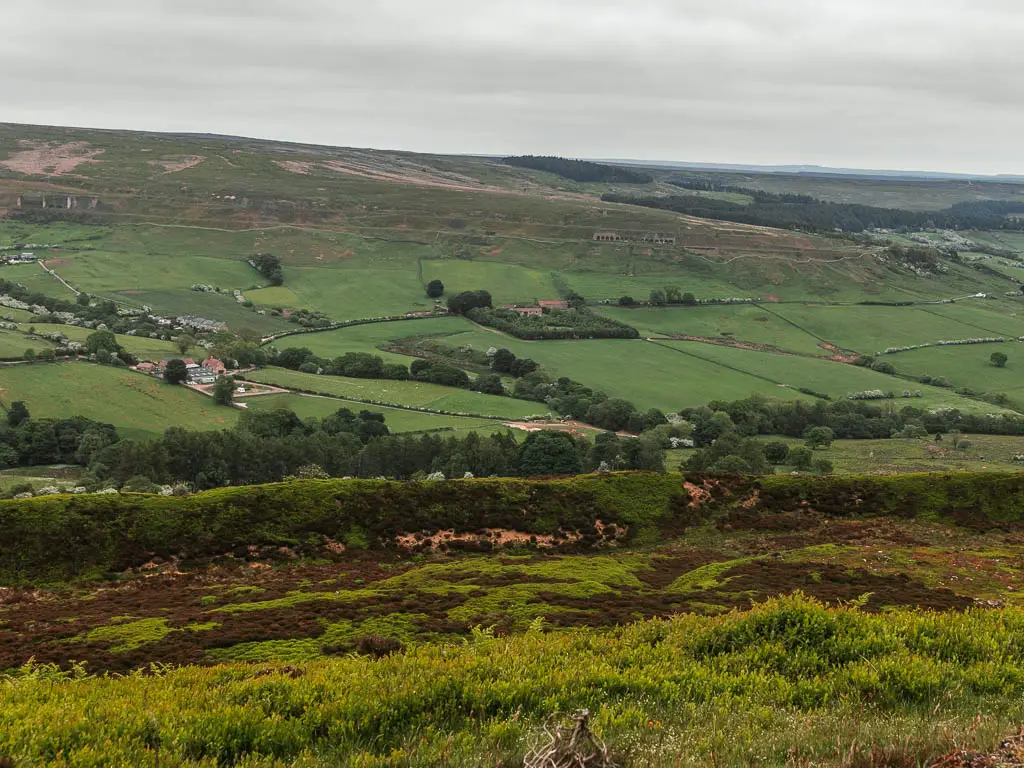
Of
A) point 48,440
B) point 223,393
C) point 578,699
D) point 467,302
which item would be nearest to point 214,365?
point 223,393

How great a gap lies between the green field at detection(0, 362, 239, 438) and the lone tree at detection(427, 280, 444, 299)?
78107 millimetres

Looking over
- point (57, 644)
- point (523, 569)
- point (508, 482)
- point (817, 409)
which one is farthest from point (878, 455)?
point (57, 644)

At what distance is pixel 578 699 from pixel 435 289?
6343 inches

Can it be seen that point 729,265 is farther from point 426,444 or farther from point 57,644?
point 57,644

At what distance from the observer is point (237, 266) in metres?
181

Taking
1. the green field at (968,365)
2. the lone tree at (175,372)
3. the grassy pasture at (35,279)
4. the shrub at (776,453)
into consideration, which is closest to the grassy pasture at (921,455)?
the shrub at (776,453)

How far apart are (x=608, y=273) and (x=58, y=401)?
13429cm

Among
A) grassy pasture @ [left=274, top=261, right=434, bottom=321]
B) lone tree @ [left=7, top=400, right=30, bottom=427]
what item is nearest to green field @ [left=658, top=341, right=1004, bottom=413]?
grassy pasture @ [left=274, top=261, right=434, bottom=321]

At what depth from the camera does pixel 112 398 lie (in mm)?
90938

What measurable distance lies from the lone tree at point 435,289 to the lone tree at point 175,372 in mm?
75432

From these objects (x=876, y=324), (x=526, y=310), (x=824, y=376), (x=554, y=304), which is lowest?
(x=824, y=376)

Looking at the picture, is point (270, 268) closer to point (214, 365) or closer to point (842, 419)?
point (214, 365)

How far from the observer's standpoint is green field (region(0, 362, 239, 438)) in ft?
282

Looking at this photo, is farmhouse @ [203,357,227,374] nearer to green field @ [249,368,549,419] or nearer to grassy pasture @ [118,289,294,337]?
green field @ [249,368,549,419]
